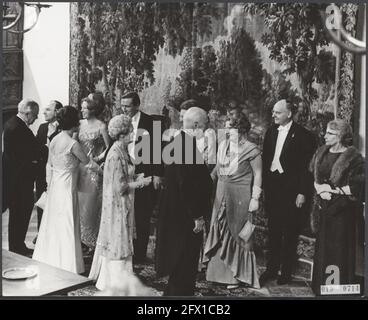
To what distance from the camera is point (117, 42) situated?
4.71 metres

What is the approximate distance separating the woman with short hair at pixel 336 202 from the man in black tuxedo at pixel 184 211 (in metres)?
0.86

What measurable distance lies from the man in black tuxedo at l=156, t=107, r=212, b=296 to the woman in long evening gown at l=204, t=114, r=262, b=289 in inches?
4.0

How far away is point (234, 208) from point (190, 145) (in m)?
0.58

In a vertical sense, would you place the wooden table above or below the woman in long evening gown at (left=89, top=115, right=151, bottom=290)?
below

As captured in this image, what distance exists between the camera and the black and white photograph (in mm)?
4652

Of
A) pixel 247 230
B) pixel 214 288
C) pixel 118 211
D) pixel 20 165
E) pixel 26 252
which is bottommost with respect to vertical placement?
pixel 214 288

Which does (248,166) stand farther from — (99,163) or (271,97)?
(99,163)

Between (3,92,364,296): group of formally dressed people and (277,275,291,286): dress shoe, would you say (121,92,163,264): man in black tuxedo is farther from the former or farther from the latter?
(277,275,291,286): dress shoe

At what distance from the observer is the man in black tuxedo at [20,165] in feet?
15.6

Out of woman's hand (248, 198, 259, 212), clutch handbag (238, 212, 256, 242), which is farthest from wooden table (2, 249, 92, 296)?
woman's hand (248, 198, 259, 212)

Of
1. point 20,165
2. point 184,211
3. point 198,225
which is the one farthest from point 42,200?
point 198,225

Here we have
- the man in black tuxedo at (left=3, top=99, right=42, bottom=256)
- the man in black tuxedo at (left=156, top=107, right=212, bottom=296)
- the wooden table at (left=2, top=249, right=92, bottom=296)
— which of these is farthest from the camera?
the man in black tuxedo at (left=3, top=99, right=42, bottom=256)

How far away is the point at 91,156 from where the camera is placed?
473cm

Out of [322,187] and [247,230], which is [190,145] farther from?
[322,187]
